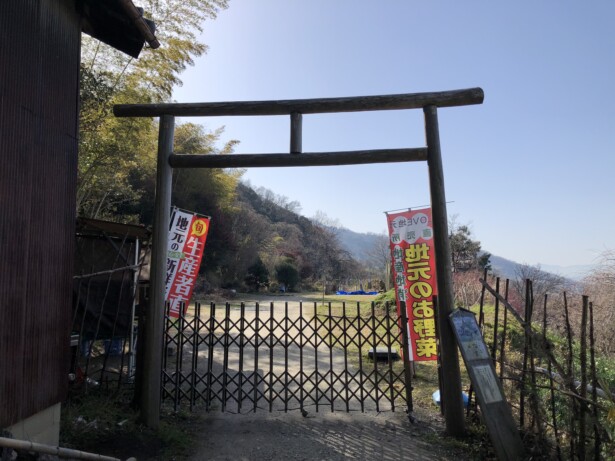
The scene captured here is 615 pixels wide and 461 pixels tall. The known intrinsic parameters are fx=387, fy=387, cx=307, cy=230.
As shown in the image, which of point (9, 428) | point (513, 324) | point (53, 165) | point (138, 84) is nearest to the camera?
point (9, 428)

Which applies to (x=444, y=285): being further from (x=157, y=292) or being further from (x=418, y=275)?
(x=157, y=292)

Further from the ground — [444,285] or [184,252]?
[184,252]

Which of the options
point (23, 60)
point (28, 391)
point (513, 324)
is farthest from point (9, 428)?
point (513, 324)

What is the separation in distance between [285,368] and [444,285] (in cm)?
219

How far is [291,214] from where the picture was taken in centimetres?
5156

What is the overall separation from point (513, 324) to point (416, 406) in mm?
5923

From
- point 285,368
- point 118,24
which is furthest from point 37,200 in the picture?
point 285,368

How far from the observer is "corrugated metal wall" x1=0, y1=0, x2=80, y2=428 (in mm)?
2924

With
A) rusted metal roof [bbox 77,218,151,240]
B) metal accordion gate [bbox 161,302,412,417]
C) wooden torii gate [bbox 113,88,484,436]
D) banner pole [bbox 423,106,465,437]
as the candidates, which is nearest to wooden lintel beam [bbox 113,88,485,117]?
wooden torii gate [bbox 113,88,484,436]

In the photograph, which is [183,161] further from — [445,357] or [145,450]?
[445,357]

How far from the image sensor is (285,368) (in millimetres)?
4848

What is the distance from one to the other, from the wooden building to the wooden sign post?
3878mm

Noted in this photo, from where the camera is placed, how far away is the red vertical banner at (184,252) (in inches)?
291

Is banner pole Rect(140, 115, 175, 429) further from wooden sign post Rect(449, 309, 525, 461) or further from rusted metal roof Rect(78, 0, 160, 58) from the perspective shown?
wooden sign post Rect(449, 309, 525, 461)
